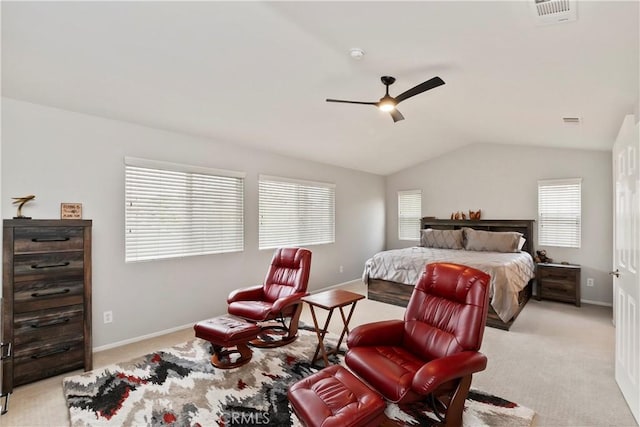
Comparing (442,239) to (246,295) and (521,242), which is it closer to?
(521,242)

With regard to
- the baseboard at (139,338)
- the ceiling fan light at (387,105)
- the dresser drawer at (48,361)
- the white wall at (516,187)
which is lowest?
the baseboard at (139,338)

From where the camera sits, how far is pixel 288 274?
383cm

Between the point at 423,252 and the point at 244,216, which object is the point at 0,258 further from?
the point at 423,252

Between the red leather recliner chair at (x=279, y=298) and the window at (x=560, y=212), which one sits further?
the window at (x=560, y=212)

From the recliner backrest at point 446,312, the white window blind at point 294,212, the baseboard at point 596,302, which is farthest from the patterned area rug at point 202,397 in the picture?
the baseboard at point 596,302

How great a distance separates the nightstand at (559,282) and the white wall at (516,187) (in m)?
0.39

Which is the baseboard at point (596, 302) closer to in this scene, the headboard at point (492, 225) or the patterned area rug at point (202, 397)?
the headboard at point (492, 225)

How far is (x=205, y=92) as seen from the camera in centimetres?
307

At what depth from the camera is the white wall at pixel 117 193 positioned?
2938mm

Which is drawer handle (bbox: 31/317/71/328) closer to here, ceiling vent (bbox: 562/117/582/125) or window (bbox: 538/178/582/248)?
ceiling vent (bbox: 562/117/582/125)

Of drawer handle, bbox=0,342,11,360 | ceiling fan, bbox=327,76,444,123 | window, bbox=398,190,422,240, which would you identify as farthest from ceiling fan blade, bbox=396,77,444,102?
window, bbox=398,190,422,240

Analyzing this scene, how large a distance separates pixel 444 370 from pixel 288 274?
2318 millimetres

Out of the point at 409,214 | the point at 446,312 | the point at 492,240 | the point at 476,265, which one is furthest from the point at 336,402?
the point at 409,214

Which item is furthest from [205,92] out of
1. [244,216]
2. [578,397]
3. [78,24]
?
[578,397]
